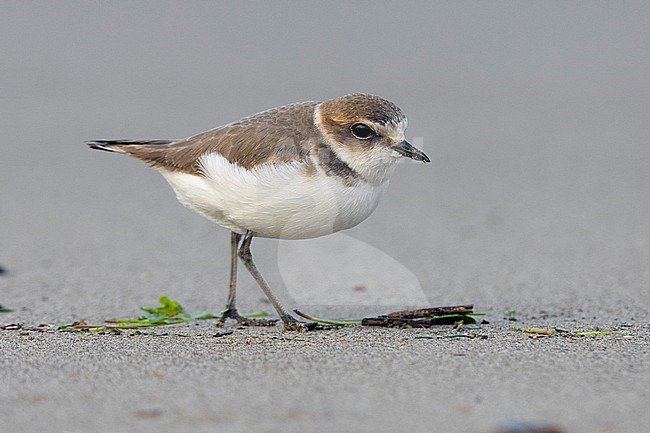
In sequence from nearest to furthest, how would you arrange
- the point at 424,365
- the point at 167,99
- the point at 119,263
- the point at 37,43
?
→ the point at 424,365
the point at 119,263
the point at 167,99
the point at 37,43

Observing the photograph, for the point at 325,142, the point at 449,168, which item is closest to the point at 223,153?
the point at 325,142

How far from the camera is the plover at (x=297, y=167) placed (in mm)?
5223

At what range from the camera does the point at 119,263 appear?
732cm

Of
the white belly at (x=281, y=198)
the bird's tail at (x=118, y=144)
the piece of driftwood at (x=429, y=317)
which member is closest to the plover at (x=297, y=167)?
the white belly at (x=281, y=198)

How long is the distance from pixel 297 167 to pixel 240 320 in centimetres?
103

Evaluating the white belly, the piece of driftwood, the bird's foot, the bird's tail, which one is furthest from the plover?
the piece of driftwood

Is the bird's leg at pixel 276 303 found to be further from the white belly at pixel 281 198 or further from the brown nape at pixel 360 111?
the brown nape at pixel 360 111

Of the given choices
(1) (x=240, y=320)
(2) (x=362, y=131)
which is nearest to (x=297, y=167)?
(2) (x=362, y=131)

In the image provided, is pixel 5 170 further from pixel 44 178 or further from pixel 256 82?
pixel 256 82

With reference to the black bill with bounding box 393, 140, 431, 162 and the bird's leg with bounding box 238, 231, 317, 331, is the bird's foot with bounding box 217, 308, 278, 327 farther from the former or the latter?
the black bill with bounding box 393, 140, 431, 162

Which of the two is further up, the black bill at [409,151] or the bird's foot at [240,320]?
the black bill at [409,151]

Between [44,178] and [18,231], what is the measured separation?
2.17 metres

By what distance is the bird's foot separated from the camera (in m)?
5.68

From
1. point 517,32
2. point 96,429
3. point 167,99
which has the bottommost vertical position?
point 96,429
